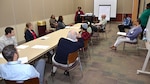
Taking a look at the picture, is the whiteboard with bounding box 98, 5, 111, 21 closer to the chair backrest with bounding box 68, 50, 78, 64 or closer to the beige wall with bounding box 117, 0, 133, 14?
the beige wall with bounding box 117, 0, 133, 14

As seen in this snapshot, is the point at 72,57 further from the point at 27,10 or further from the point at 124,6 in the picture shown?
the point at 124,6

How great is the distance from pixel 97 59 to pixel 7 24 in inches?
150

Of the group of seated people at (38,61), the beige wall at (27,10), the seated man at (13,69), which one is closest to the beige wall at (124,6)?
the beige wall at (27,10)

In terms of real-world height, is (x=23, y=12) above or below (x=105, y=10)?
below

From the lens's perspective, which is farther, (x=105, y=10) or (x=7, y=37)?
(x=105, y=10)

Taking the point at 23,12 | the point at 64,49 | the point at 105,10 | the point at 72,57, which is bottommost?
the point at 72,57

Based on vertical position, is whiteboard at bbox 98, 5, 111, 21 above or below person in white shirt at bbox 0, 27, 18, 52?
above

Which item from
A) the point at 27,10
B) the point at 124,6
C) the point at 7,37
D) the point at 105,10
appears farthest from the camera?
the point at 124,6

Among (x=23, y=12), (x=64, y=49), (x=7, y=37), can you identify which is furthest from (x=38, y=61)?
(x=23, y=12)

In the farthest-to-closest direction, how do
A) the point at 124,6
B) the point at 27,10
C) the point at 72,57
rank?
1. the point at 124,6
2. the point at 27,10
3. the point at 72,57

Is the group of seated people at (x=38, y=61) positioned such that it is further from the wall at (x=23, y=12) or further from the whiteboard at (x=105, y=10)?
the whiteboard at (x=105, y=10)

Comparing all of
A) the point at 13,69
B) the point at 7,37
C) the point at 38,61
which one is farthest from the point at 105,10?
the point at 13,69

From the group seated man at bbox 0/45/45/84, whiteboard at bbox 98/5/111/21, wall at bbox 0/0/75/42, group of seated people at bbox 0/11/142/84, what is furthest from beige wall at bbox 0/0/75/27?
seated man at bbox 0/45/45/84

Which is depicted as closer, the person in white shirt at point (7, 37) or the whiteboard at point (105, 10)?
the person in white shirt at point (7, 37)
